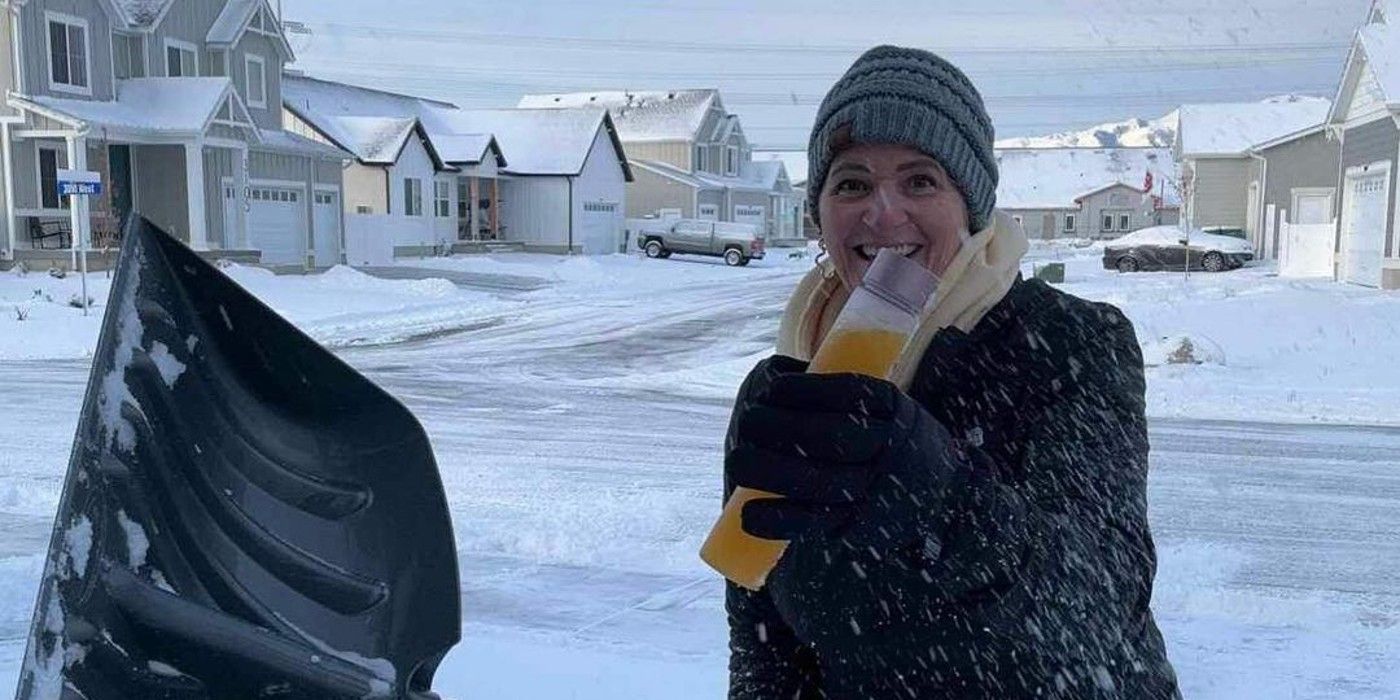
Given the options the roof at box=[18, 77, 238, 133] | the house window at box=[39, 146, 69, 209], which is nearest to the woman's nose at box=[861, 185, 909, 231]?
the roof at box=[18, 77, 238, 133]

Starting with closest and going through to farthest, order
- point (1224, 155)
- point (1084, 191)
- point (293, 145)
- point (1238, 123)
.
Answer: point (293, 145) → point (1224, 155) → point (1238, 123) → point (1084, 191)

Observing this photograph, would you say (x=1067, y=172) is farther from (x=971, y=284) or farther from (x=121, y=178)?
(x=971, y=284)

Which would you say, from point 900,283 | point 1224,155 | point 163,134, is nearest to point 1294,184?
point 1224,155

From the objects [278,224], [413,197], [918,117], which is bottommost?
[278,224]

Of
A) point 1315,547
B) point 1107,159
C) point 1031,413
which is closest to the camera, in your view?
point 1031,413

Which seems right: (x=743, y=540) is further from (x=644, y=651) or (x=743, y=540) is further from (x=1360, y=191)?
(x=1360, y=191)

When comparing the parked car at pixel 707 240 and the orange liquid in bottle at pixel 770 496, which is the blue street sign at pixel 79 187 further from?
the parked car at pixel 707 240

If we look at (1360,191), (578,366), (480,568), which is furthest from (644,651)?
(1360,191)

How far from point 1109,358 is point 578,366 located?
11977 millimetres

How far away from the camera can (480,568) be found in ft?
18.1

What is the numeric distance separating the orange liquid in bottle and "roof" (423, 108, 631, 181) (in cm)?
3811

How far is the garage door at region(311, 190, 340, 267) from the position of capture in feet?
95.0

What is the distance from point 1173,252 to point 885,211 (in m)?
33.6

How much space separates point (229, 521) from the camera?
1.35 m
